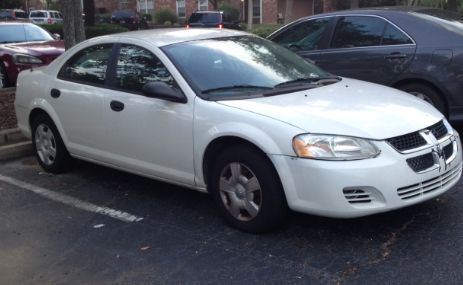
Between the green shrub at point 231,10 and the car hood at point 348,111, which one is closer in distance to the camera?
the car hood at point 348,111

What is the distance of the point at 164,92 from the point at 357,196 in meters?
1.70

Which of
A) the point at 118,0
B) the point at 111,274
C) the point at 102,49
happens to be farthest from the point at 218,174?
the point at 118,0

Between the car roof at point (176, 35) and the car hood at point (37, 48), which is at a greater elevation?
the car roof at point (176, 35)

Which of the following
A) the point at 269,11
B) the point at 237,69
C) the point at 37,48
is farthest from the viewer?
the point at 269,11

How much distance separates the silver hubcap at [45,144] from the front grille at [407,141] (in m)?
3.63

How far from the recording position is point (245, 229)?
4359 mm

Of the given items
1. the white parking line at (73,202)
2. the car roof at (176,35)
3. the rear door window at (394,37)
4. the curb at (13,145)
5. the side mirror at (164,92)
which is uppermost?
the car roof at (176,35)

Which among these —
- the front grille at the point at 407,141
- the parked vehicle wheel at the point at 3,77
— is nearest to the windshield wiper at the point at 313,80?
the front grille at the point at 407,141

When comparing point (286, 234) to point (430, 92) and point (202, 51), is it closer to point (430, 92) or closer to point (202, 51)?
point (202, 51)

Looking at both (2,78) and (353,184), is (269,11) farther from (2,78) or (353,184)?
(353,184)

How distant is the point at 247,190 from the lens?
430 centimetres

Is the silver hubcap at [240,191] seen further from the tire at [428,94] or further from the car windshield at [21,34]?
the car windshield at [21,34]

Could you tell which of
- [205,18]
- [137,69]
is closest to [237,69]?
[137,69]

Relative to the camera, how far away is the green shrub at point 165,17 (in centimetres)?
4488
